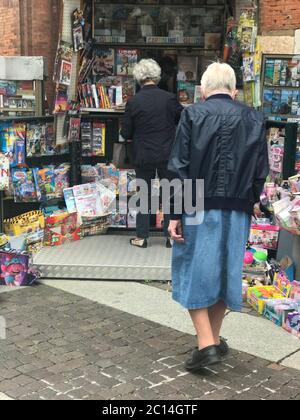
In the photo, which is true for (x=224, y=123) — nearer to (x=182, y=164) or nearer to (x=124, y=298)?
(x=182, y=164)

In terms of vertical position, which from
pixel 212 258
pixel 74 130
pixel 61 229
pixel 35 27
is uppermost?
pixel 35 27

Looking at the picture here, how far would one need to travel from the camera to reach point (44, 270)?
5.23m

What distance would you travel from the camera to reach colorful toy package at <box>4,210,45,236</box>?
18.8ft

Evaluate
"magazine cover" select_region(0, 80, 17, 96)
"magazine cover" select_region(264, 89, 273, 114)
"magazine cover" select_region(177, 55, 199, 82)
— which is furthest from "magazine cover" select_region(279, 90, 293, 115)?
"magazine cover" select_region(0, 80, 17, 96)

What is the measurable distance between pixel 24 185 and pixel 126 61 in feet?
7.54

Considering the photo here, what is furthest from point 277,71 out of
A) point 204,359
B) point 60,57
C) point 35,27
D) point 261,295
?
point 35,27

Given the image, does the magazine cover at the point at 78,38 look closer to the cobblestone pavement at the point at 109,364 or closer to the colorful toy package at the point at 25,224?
the colorful toy package at the point at 25,224

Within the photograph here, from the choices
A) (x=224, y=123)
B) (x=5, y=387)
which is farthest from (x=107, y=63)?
(x=5, y=387)

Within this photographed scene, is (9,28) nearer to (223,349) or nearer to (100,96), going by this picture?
(100,96)

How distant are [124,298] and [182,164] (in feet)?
6.16

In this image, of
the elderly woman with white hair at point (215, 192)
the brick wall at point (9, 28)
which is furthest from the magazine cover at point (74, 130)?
the brick wall at point (9, 28)

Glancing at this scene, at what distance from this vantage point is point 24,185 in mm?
5773

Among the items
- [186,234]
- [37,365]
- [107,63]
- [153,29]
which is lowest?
[37,365]

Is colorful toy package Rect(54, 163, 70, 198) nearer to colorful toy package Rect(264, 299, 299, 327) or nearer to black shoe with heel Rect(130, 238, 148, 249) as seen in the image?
black shoe with heel Rect(130, 238, 148, 249)
